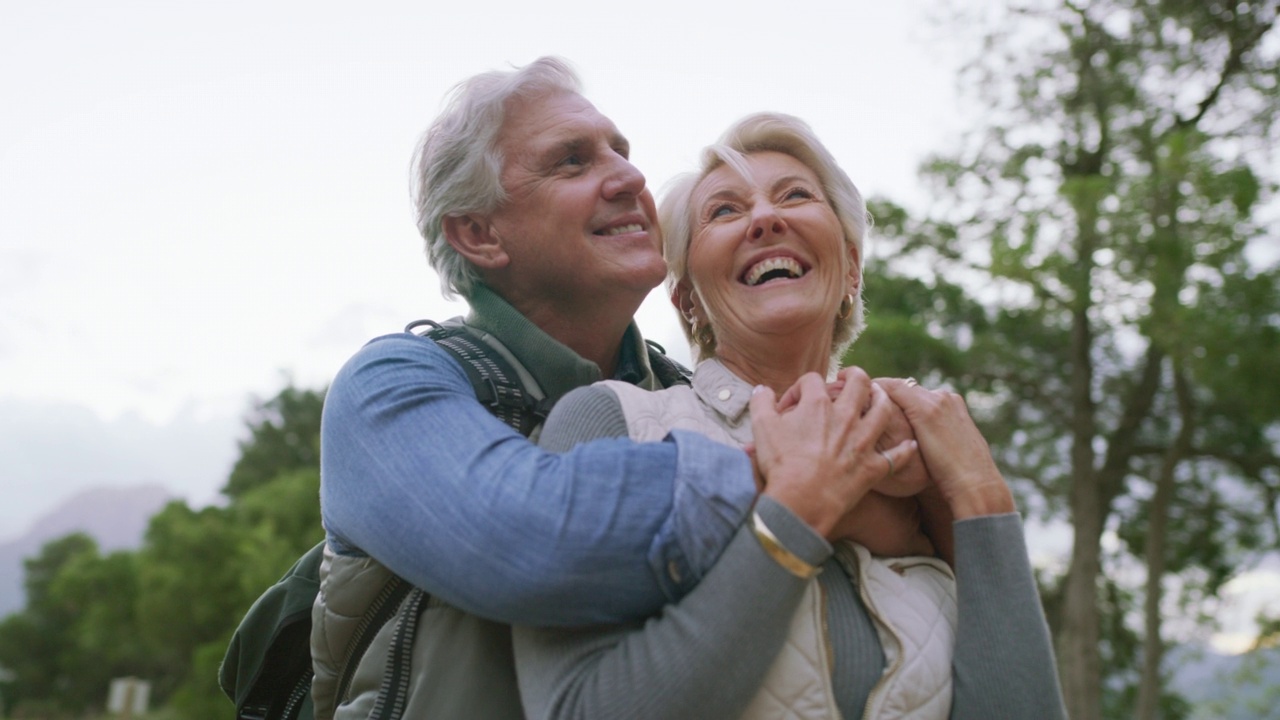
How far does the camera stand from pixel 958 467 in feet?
6.03

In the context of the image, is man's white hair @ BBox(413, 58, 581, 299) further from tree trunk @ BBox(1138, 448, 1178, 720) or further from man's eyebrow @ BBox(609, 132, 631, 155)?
tree trunk @ BBox(1138, 448, 1178, 720)

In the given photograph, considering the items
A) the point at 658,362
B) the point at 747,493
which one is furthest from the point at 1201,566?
A: the point at 747,493

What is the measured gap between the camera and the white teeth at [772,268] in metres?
2.27

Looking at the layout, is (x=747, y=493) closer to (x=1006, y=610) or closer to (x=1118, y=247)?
(x=1006, y=610)

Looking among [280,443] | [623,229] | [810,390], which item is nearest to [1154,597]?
[623,229]

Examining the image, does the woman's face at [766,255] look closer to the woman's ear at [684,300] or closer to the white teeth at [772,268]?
the white teeth at [772,268]

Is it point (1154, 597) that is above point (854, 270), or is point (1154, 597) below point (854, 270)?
below

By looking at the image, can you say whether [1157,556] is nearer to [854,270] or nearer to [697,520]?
[854,270]

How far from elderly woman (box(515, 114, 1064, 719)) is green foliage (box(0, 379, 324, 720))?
1953 centimetres

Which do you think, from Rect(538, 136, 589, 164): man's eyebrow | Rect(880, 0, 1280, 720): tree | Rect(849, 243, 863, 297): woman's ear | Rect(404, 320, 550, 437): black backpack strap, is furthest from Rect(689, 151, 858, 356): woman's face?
Rect(880, 0, 1280, 720): tree

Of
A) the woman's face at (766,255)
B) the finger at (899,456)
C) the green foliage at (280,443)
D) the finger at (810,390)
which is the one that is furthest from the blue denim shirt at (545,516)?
the green foliage at (280,443)

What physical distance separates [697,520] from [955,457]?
58 centimetres

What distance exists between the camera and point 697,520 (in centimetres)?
153

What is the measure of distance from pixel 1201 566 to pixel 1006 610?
45.9ft
